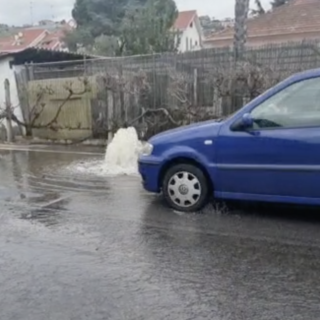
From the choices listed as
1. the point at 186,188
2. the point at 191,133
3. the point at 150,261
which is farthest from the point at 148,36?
the point at 150,261

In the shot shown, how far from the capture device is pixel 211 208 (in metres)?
6.59

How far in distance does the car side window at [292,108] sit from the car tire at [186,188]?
0.97 metres

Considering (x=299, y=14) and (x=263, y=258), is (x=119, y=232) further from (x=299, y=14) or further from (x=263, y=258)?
(x=299, y=14)

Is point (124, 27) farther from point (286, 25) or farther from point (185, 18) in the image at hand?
point (185, 18)

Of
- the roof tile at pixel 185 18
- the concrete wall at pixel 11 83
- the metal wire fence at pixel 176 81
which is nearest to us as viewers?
the metal wire fence at pixel 176 81

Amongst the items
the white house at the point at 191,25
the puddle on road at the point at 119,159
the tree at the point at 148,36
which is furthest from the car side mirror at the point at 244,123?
the white house at the point at 191,25

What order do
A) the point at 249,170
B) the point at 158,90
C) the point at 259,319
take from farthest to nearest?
the point at 158,90 < the point at 249,170 < the point at 259,319

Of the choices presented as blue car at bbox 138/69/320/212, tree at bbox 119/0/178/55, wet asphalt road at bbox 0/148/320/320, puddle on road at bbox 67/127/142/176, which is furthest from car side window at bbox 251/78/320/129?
tree at bbox 119/0/178/55

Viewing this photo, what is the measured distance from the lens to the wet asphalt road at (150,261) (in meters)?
3.88

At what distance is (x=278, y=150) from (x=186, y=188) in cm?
128

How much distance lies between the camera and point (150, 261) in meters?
4.86

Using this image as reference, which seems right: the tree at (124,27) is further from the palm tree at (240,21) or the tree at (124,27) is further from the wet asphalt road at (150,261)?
the wet asphalt road at (150,261)

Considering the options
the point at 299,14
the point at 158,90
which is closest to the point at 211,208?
the point at 158,90

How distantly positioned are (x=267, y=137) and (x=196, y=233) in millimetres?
1356
